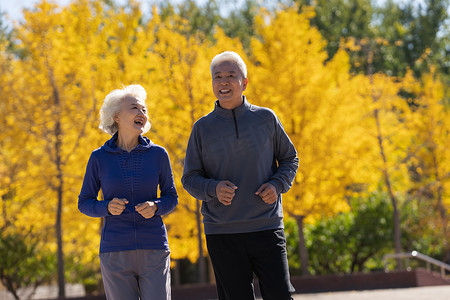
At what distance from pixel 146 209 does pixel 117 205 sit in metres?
0.15

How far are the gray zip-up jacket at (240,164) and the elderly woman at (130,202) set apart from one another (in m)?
0.20

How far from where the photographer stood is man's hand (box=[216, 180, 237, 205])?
3307 millimetres

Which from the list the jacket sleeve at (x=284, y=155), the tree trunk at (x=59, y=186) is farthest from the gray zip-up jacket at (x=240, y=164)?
the tree trunk at (x=59, y=186)

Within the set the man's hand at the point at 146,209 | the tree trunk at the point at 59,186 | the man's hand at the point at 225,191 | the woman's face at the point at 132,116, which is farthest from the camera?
the tree trunk at the point at 59,186

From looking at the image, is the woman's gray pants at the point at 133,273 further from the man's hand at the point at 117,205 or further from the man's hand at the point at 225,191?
the man's hand at the point at 225,191

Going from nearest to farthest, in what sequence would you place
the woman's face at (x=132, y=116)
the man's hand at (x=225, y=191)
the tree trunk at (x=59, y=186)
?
the man's hand at (x=225, y=191)
the woman's face at (x=132, y=116)
the tree trunk at (x=59, y=186)

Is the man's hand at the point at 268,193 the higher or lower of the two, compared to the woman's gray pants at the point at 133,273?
higher

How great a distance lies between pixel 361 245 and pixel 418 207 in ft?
8.95

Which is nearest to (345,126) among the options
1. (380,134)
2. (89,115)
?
(380,134)

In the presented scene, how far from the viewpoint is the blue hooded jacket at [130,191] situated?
3467mm

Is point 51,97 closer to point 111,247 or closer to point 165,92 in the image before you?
point 165,92

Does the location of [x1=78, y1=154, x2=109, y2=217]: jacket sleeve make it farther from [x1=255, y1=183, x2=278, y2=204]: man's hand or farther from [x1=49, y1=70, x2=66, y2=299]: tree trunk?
[x1=49, y1=70, x2=66, y2=299]: tree trunk

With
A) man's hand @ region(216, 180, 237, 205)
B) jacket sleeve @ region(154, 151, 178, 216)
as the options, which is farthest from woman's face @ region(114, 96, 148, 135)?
man's hand @ region(216, 180, 237, 205)

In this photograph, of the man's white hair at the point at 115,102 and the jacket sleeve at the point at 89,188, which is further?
the man's white hair at the point at 115,102
